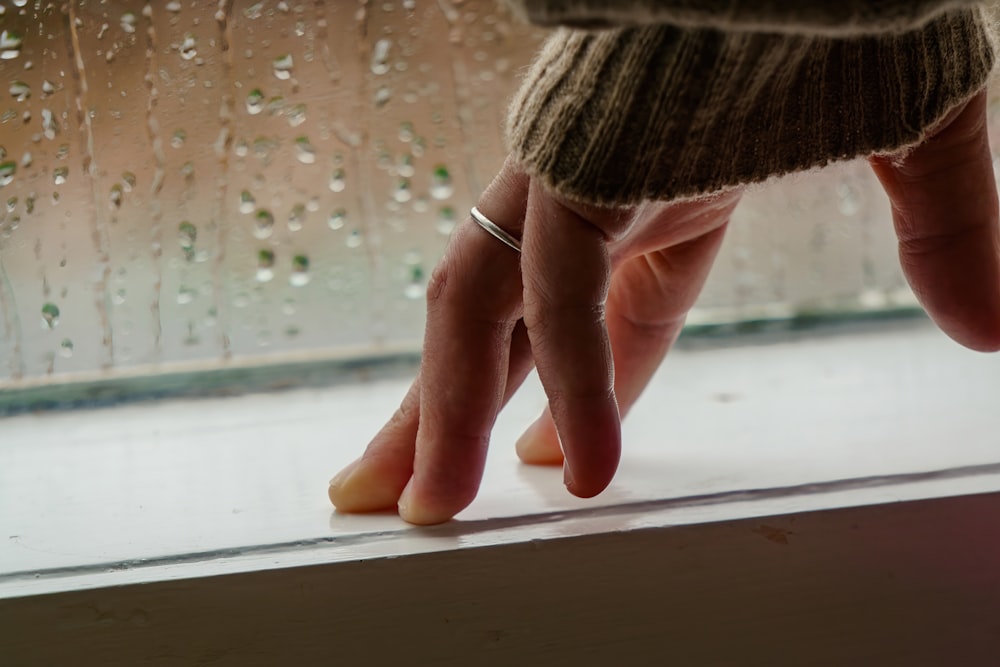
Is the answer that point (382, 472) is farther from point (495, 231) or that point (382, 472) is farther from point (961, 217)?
point (961, 217)

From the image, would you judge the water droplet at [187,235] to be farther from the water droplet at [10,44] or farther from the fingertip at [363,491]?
the fingertip at [363,491]

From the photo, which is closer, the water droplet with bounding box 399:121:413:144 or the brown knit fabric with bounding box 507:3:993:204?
the brown knit fabric with bounding box 507:3:993:204

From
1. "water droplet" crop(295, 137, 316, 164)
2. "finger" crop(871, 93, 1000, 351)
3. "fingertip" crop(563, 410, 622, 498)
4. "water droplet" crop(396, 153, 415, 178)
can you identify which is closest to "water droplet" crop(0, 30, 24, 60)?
"water droplet" crop(295, 137, 316, 164)

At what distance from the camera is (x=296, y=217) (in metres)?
0.81

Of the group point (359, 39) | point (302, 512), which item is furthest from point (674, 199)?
point (359, 39)

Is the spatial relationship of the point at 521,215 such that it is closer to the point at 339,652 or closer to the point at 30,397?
the point at 339,652

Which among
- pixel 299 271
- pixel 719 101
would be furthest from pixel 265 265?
pixel 719 101

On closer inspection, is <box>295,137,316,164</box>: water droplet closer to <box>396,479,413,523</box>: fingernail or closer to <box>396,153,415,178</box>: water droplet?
<box>396,153,415,178</box>: water droplet

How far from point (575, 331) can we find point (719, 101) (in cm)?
14

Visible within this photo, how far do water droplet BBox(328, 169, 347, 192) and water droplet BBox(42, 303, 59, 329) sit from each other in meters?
0.26

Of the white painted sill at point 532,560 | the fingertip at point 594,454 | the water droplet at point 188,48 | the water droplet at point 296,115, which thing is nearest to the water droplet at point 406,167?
the water droplet at point 296,115

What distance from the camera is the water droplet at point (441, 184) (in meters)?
0.85

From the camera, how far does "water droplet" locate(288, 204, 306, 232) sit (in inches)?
31.9

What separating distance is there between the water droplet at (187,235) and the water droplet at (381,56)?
214 mm
